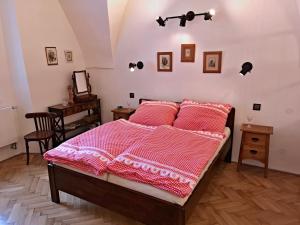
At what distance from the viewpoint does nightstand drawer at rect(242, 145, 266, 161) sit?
277 cm

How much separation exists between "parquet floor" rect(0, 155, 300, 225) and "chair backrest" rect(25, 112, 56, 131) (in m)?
0.74

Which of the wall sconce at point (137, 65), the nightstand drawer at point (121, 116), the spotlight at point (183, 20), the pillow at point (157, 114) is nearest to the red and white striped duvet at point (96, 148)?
the pillow at point (157, 114)

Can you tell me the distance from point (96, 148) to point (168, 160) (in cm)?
73

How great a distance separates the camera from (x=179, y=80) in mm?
3426

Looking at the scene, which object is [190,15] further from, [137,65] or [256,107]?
[256,107]

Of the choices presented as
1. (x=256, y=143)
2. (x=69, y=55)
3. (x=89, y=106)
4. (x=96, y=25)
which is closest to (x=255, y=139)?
(x=256, y=143)

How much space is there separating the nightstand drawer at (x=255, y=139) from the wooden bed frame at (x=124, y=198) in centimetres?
64

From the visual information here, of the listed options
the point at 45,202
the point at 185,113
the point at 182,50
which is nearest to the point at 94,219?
the point at 45,202

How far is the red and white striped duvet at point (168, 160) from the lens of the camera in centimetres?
176

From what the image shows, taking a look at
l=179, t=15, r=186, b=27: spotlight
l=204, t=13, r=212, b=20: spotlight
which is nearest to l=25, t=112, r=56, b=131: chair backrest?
l=179, t=15, r=186, b=27: spotlight

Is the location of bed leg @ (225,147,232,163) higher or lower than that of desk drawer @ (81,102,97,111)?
lower

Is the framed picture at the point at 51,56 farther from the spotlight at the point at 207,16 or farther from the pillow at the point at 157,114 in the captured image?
the spotlight at the point at 207,16

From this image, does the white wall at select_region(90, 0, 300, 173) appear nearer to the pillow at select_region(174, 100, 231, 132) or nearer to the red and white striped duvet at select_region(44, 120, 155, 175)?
the pillow at select_region(174, 100, 231, 132)

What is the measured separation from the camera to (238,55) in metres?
2.94
